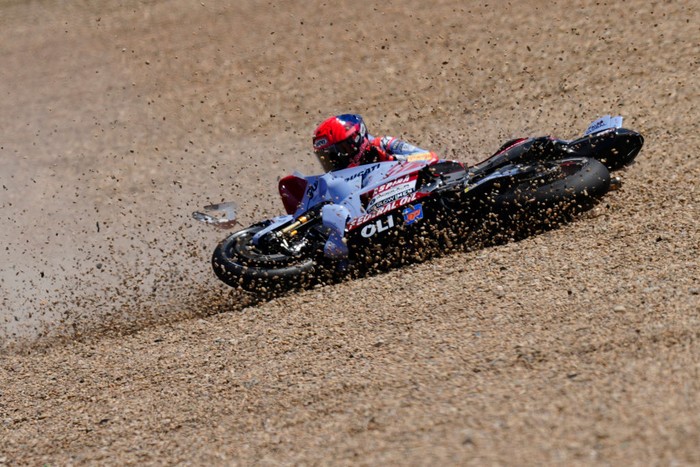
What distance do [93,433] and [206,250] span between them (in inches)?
166

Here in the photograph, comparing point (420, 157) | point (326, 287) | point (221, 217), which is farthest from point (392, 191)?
point (221, 217)

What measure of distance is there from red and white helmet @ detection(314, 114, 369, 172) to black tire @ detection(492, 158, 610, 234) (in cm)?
149

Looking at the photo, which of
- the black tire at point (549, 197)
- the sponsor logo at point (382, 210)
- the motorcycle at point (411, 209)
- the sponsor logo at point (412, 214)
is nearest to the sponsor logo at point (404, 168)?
the motorcycle at point (411, 209)

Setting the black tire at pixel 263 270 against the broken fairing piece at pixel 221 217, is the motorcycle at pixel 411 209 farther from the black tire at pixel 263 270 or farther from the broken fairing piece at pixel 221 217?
the broken fairing piece at pixel 221 217

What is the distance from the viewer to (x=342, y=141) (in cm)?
811

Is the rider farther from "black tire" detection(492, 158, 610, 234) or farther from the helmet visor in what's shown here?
"black tire" detection(492, 158, 610, 234)

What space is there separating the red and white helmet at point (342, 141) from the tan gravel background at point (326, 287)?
1362 millimetres

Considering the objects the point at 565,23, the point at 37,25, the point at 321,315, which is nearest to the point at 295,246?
the point at 321,315

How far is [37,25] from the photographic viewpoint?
49.6ft

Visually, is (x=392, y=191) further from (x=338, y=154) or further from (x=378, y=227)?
(x=338, y=154)

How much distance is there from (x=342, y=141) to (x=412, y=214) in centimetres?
105

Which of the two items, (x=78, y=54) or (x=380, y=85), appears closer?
(x=380, y=85)

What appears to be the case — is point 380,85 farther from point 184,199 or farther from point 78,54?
point 78,54

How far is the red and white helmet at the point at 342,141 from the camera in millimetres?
8102
